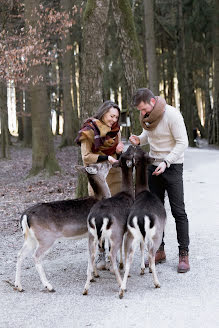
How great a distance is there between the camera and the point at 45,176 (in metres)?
16.2

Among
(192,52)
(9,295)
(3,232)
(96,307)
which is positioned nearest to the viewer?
(96,307)

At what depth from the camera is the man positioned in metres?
6.18

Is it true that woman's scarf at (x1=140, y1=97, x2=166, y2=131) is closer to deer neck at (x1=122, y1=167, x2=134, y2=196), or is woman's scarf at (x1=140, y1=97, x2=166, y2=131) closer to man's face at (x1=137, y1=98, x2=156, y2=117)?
man's face at (x1=137, y1=98, x2=156, y2=117)

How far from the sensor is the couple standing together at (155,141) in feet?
20.4

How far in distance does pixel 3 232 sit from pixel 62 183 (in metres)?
5.49

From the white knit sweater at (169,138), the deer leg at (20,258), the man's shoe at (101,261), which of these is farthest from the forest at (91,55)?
the deer leg at (20,258)

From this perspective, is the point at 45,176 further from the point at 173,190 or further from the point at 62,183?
the point at 173,190

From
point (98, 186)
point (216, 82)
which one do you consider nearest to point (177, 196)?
point (98, 186)

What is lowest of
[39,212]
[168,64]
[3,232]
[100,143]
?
[3,232]

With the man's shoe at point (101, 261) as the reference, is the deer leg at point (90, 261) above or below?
above

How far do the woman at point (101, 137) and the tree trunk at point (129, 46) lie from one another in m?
5.42

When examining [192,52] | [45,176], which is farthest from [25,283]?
[192,52]

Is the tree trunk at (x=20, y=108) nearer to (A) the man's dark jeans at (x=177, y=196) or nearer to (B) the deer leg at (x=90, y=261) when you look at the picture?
(A) the man's dark jeans at (x=177, y=196)

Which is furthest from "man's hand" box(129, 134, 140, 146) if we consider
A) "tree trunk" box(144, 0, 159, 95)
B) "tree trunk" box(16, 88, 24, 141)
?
"tree trunk" box(16, 88, 24, 141)
